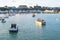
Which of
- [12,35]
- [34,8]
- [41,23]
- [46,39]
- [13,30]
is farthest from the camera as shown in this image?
[34,8]

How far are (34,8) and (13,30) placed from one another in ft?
389

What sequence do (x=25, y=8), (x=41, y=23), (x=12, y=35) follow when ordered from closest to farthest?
(x=12, y=35) → (x=41, y=23) → (x=25, y=8)

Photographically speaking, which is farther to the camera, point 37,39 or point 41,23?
point 41,23

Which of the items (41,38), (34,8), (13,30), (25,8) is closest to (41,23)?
(13,30)

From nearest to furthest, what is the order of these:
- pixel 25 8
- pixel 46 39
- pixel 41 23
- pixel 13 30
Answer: pixel 46 39
pixel 13 30
pixel 41 23
pixel 25 8

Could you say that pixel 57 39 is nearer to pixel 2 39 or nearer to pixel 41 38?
pixel 41 38

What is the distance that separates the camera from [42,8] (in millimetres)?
159500

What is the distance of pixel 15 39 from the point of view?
28.6m

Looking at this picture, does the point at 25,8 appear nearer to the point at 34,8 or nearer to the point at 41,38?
the point at 34,8

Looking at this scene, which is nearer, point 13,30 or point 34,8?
point 13,30

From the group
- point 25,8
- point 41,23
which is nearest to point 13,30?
point 41,23

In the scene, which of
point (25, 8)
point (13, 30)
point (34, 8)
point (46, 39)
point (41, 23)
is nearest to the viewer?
point (46, 39)

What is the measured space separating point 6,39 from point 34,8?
124 m

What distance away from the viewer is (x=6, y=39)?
28.4 meters
